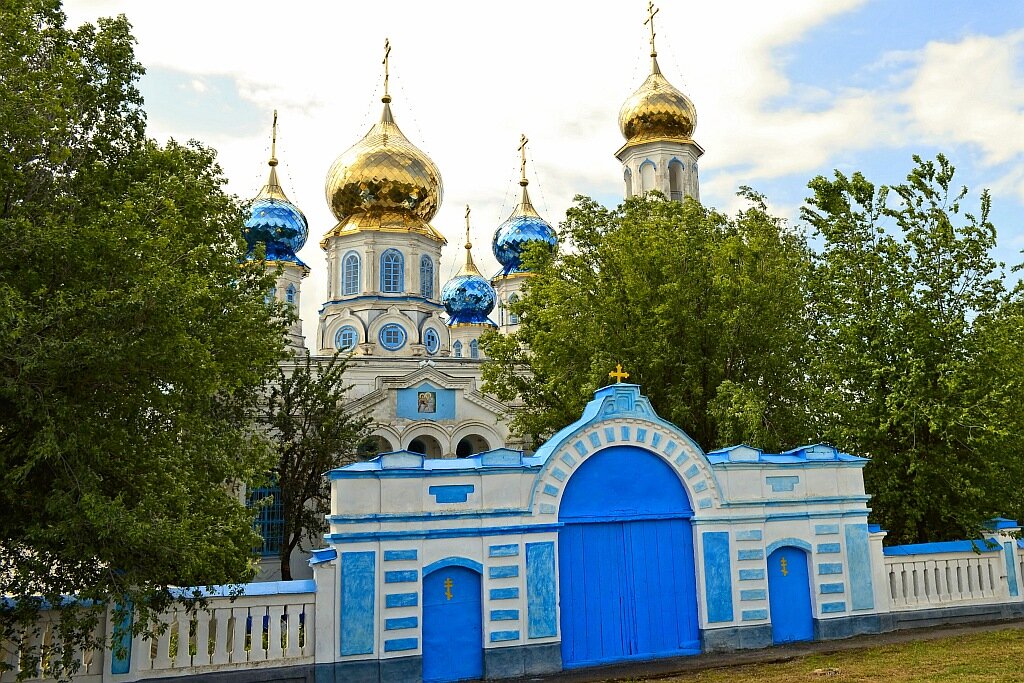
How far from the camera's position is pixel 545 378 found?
54.0 feet

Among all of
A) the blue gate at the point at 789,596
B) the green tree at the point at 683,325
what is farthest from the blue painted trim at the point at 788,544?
the green tree at the point at 683,325

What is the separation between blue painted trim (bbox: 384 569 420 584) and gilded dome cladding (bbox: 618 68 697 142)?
88.4 ft

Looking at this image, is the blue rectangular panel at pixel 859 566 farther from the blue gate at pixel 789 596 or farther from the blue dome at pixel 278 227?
the blue dome at pixel 278 227

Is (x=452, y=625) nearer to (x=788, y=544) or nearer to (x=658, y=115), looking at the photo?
(x=788, y=544)

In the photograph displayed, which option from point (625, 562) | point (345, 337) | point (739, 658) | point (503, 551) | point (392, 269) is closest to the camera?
point (503, 551)

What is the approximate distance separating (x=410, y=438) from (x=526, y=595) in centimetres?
1332

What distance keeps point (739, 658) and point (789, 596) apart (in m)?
1.25

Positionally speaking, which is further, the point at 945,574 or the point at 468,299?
the point at 468,299

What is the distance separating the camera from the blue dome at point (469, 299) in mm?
42312

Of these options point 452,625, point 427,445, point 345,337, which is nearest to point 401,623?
point 452,625

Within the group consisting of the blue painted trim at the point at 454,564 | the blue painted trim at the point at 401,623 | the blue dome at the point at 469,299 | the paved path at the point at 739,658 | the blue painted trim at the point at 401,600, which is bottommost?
the paved path at the point at 739,658

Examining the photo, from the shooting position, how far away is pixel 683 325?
14859 millimetres

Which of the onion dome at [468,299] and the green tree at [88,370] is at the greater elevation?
the onion dome at [468,299]

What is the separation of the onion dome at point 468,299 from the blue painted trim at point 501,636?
33.3 meters
